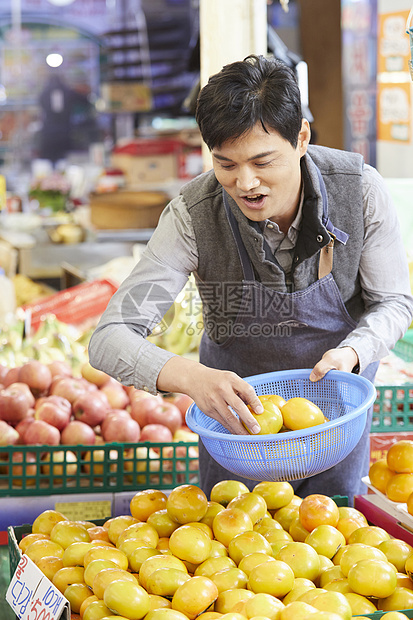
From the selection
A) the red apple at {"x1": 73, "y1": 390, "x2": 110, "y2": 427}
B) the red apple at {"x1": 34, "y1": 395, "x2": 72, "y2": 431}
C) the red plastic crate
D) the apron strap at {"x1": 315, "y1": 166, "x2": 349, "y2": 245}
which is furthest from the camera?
the red plastic crate

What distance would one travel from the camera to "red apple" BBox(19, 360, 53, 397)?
8.61ft

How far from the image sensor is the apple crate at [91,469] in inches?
84.4

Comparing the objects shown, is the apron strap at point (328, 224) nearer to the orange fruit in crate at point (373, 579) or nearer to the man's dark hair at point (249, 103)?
the man's dark hair at point (249, 103)

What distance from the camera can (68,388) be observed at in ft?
8.40

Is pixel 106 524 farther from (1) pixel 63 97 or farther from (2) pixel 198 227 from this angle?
(1) pixel 63 97

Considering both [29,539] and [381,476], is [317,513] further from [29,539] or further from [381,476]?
[29,539]

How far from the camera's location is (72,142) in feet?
34.9

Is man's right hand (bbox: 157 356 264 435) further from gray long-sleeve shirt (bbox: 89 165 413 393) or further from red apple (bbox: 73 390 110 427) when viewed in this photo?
red apple (bbox: 73 390 110 427)

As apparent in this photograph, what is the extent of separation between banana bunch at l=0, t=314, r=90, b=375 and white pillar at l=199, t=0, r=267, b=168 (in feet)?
4.54

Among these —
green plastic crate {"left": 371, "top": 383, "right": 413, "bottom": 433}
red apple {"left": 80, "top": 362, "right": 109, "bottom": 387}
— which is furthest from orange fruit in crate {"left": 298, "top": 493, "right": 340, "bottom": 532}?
red apple {"left": 80, "top": 362, "right": 109, "bottom": 387}

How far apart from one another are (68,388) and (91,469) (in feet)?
1.48

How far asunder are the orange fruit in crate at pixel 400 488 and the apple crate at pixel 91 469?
0.74 metres

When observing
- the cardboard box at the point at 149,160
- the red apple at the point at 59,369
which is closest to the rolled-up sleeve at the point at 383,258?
the red apple at the point at 59,369

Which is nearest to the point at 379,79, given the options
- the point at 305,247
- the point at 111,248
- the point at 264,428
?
the point at 111,248
